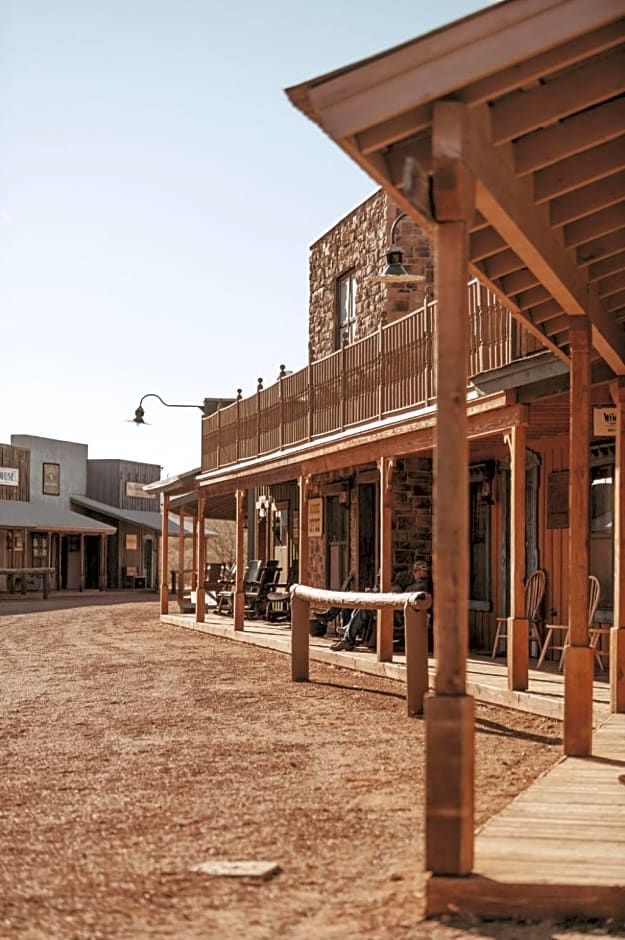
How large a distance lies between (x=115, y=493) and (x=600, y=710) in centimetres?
3854

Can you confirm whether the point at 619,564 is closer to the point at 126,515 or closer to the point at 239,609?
the point at 239,609

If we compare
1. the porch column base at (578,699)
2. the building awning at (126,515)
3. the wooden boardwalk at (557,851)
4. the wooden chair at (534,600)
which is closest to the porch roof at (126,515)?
the building awning at (126,515)

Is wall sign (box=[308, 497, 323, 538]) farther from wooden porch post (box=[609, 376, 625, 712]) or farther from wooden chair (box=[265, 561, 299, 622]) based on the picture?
wooden porch post (box=[609, 376, 625, 712])

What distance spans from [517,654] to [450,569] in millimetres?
5835

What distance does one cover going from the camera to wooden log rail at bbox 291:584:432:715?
32.5 feet

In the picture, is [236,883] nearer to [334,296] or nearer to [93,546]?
[334,296]

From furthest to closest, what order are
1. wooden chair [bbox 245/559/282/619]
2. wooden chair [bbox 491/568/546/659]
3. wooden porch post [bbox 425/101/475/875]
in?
wooden chair [bbox 245/559/282/619] < wooden chair [bbox 491/568/546/659] < wooden porch post [bbox 425/101/475/875]

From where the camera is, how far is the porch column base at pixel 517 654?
32.9 ft

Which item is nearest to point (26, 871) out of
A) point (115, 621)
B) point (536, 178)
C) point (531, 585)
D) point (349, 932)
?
point (349, 932)

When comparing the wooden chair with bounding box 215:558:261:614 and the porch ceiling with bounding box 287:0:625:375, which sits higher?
the porch ceiling with bounding box 287:0:625:375

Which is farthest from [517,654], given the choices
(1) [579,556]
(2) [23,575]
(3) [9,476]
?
(3) [9,476]

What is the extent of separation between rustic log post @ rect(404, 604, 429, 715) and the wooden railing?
243cm

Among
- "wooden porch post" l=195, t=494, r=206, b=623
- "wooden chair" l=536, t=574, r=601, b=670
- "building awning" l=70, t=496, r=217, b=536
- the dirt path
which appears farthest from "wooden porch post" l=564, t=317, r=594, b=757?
"building awning" l=70, t=496, r=217, b=536

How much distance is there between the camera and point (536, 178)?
5.64 metres
